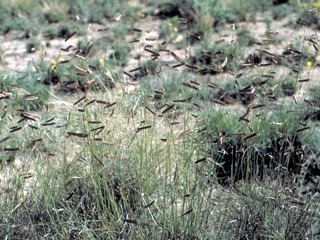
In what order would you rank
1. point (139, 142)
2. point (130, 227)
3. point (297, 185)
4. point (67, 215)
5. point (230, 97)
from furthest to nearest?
1. point (230, 97)
2. point (297, 185)
3. point (139, 142)
4. point (67, 215)
5. point (130, 227)

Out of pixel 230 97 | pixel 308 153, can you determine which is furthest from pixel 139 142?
pixel 230 97

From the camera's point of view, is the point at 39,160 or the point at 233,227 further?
the point at 39,160

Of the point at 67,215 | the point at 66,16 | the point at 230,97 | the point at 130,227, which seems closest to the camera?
the point at 130,227

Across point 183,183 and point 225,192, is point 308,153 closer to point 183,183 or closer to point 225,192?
point 225,192

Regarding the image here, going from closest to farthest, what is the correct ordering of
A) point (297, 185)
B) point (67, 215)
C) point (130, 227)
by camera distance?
1. point (130, 227)
2. point (67, 215)
3. point (297, 185)

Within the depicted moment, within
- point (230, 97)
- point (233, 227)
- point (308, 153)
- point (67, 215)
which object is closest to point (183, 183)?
point (233, 227)

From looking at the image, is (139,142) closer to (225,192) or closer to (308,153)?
(225,192)

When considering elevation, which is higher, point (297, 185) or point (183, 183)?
point (183, 183)

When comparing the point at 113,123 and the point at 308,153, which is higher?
the point at 113,123

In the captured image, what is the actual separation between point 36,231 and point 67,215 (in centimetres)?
20

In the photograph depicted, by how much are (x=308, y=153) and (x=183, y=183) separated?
1660 millimetres

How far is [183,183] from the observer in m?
4.20

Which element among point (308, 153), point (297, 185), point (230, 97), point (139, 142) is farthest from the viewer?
point (230, 97)

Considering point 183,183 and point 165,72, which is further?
point 165,72
